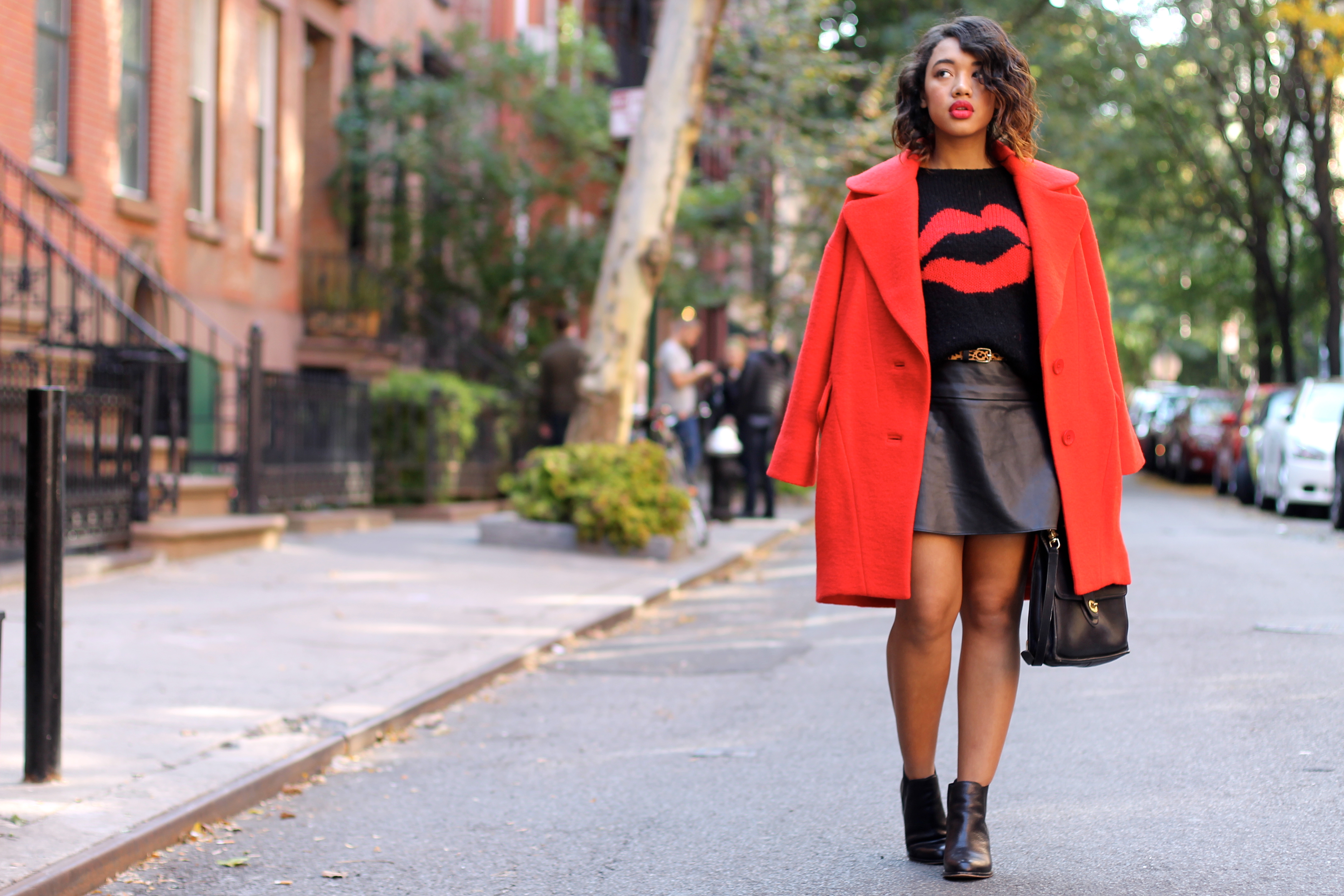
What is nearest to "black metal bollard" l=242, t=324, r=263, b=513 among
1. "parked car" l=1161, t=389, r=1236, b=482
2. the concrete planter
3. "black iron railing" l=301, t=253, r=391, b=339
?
the concrete planter

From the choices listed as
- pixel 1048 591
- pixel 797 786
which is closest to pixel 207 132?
pixel 797 786

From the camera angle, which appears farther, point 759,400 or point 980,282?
point 759,400

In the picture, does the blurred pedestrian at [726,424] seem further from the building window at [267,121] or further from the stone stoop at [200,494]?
the building window at [267,121]

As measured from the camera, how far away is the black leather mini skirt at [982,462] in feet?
11.9

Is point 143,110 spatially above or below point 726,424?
above

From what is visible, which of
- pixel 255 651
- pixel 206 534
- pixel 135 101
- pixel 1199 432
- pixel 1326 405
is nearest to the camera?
pixel 255 651

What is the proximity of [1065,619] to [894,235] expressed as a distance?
97 cm

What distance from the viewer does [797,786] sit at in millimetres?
4914

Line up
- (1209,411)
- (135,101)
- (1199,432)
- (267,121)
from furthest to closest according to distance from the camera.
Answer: (1209,411), (1199,432), (267,121), (135,101)

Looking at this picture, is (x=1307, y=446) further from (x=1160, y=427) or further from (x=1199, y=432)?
(x=1160, y=427)

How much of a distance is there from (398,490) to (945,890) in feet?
40.1

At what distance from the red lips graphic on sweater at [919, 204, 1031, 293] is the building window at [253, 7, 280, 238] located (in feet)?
46.1

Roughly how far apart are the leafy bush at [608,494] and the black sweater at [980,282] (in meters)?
8.10

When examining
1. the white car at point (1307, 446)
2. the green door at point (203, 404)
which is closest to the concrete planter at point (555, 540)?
the green door at point (203, 404)
